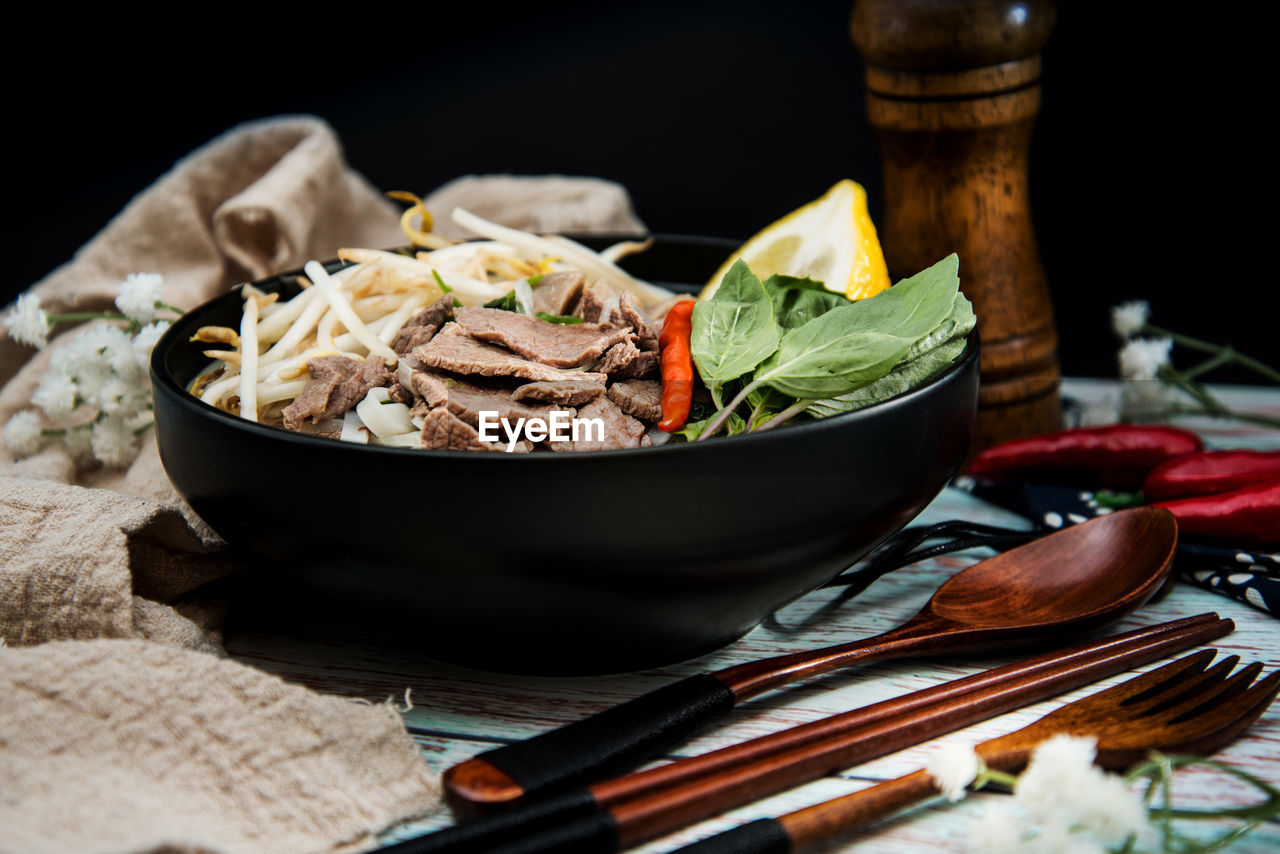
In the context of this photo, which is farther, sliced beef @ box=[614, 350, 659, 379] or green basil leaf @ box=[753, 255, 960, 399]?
sliced beef @ box=[614, 350, 659, 379]

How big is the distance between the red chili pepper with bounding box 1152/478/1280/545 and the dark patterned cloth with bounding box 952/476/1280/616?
2 centimetres

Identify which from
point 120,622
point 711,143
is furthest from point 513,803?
point 711,143

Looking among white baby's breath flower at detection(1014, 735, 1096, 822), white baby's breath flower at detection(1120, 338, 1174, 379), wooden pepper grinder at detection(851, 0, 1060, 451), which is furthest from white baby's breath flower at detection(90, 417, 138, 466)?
white baby's breath flower at detection(1120, 338, 1174, 379)

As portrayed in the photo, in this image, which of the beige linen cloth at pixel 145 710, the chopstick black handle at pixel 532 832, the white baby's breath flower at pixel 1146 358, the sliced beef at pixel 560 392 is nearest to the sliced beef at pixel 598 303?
the sliced beef at pixel 560 392

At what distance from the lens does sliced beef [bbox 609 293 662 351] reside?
1.52 metres

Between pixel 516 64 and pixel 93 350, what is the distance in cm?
149

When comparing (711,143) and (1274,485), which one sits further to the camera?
(711,143)

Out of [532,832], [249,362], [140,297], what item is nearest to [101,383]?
[140,297]

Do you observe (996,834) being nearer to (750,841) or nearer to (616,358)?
(750,841)

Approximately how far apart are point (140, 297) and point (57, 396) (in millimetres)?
214

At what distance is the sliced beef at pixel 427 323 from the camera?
157cm

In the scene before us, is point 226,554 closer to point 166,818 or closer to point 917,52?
point 166,818

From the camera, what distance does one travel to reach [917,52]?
2.00 meters

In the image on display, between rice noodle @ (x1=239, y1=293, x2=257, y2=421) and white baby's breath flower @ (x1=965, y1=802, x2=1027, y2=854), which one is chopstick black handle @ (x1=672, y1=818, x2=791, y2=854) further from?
rice noodle @ (x1=239, y1=293, x2=257, y2=421)
